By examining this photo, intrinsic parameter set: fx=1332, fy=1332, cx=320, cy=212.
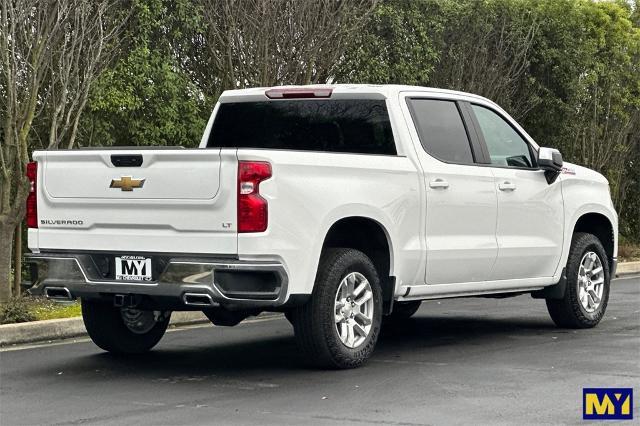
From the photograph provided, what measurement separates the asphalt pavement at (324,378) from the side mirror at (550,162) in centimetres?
141

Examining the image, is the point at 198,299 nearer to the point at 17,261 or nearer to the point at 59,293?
the point at 59,293

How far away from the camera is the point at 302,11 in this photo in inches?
651

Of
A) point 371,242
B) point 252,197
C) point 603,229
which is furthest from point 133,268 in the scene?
point 603,229

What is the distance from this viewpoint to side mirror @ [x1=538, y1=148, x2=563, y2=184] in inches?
447

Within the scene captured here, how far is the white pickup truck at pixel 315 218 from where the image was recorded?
8.80m

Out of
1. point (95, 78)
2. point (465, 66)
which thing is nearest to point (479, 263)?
point (95, 78)

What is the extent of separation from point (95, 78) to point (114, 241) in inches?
224

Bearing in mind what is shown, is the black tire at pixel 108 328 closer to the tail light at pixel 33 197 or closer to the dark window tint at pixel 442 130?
the tail light at pixel 33 197

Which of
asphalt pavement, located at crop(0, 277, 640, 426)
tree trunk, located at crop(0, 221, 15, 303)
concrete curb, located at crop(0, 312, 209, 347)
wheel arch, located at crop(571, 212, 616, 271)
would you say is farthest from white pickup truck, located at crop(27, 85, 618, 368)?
tree trunk, located at crop(0, 221, 15, 303)

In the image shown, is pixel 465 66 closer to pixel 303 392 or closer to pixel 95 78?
pixel 95 78

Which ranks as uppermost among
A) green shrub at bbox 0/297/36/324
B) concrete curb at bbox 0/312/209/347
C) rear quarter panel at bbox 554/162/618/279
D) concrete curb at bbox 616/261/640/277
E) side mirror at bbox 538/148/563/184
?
side mirror at bbox 538/148/563/184

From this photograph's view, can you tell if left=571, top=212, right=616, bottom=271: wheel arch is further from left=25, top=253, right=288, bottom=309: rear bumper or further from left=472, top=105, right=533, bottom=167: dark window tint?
left=25, top=253, right=288, bottom=309: rear bumper

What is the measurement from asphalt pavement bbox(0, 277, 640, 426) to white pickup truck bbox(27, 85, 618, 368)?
415 mm

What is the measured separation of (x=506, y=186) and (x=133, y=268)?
3.46m
